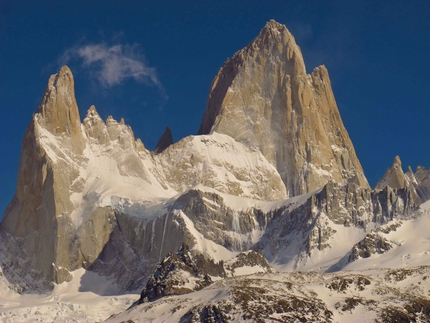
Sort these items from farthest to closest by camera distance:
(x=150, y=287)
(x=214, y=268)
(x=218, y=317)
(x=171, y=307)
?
(x=214, y=268)
(x=150, y=287)
(x=171, y=307)
(x=218, y=317)

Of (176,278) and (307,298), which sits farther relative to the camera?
(176,278)

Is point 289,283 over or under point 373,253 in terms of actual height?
under

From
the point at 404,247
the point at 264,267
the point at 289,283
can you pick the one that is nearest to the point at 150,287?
the point at 289,283

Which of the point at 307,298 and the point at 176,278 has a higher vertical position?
the point at 176,278

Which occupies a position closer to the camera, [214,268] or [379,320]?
[379,320]

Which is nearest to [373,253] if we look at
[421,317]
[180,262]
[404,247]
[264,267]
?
[404,247]

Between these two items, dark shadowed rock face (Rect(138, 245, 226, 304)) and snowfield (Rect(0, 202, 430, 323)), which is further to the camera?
dark shadowed rock face (Rect(138, 245, 226, 304))

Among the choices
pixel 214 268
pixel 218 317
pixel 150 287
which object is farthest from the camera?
pixel 214 268

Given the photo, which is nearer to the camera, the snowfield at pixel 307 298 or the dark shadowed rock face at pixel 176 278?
the snowfield at pixel 307 298

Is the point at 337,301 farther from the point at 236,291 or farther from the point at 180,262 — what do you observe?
the point at 180,262
